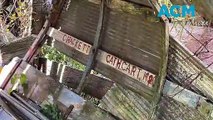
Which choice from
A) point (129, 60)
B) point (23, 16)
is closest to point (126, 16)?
point (129, 60)

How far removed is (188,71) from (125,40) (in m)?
0.86

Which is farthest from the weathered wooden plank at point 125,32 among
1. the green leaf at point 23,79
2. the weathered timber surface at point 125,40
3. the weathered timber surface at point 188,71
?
the green leaf at point 23,79

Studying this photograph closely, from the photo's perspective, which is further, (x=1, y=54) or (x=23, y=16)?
(x=23, y=16)

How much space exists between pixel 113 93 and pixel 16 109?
1154mm

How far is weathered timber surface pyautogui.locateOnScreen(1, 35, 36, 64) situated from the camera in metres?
5.63

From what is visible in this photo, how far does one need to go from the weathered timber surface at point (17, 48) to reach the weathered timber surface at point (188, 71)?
2821mm

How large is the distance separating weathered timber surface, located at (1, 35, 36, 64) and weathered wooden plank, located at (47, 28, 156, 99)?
2.93 ft

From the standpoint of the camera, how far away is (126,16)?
380 centimetres

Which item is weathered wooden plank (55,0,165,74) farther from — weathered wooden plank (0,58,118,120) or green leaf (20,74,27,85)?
green leaf (20,74,27,85)

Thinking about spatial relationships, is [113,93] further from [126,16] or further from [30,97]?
[30,97]

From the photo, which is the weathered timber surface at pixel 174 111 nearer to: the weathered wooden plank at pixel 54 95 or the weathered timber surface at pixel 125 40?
the weathered timber surface at pixel 125 40

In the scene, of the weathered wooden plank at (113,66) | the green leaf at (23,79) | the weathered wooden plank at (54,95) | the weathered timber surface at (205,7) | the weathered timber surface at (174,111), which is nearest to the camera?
the weathered timber surface at (205,7)

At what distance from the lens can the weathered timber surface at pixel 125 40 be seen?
3.45 m

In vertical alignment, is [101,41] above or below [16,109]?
above
